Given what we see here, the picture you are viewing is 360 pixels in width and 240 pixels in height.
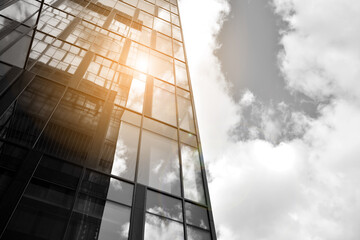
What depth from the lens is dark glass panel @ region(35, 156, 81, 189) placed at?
24.8ft

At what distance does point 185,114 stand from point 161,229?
259 inches

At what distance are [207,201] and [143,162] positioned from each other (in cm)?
297

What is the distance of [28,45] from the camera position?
10016 mm

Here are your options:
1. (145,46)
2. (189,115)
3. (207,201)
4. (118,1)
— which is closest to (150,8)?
(118,1)

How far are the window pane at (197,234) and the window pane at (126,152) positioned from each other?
9.03 feet

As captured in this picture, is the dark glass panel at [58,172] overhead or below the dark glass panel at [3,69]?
below

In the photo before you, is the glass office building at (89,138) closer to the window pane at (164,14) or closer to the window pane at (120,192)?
the window pane at (120,192)

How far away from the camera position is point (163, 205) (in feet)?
29.1

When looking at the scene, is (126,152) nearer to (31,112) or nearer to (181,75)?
(31,112)

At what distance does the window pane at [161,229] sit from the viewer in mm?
7917

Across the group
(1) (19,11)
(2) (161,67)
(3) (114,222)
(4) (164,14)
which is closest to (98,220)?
(3) (114,222)

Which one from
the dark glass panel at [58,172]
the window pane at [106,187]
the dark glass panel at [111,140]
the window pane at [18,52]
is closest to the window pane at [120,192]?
the window pane at [106,187]

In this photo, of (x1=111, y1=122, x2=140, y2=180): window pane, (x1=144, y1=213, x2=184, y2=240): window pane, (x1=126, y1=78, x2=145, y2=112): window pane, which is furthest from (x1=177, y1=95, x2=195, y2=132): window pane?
(x1=144, y1=213, x2=184, y2=240): window pane

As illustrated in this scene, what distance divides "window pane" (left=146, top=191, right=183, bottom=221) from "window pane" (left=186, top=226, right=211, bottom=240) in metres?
0.50
